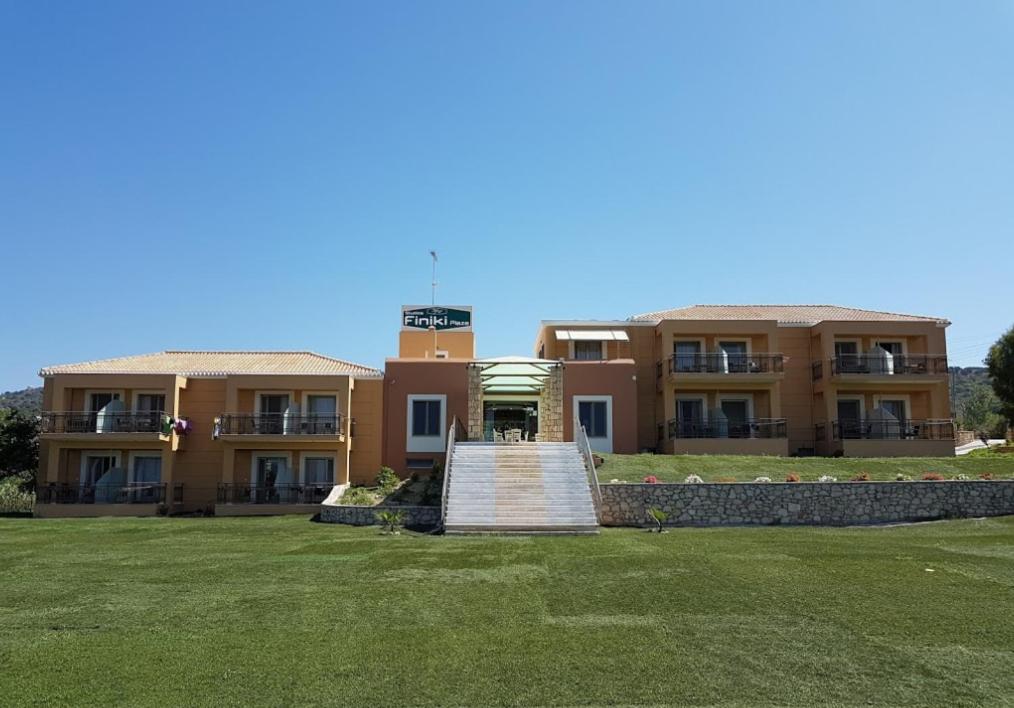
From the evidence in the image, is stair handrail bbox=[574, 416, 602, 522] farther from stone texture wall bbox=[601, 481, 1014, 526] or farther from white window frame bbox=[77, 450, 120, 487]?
white window frame bbox=[77, 450, 120, 487]

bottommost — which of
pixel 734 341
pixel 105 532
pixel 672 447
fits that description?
pixel 105 532

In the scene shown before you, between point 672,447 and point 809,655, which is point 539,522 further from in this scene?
point 672,447

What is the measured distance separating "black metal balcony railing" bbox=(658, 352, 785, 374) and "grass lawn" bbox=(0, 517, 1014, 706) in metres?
18.9

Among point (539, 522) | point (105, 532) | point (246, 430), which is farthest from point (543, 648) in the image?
point (246, 430)

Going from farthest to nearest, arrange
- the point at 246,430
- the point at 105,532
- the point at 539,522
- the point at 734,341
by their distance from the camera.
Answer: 1. the point at 734,341
2. the point at 246,430
3. the point at 105,532
4. the point at 539,522

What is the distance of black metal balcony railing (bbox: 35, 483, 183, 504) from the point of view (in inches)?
1246

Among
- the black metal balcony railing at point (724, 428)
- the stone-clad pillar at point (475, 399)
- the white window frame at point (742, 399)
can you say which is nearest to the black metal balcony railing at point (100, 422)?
the stone-clad pillar at point (475, 399)

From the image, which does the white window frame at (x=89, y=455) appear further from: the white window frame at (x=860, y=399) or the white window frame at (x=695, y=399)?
the white window frame at (x=860, y=399)

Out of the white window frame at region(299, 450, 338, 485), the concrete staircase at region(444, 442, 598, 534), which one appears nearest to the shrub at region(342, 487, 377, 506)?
the concrete staircase at region(444, 442, 598, 534)

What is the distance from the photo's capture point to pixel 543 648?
9773mm

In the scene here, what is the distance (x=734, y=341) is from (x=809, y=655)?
29.7m

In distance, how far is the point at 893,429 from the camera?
3656 centimetres

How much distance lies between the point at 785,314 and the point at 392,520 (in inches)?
1062

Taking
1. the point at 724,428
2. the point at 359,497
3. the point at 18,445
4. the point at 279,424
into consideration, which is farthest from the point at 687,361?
the point at 18,445
